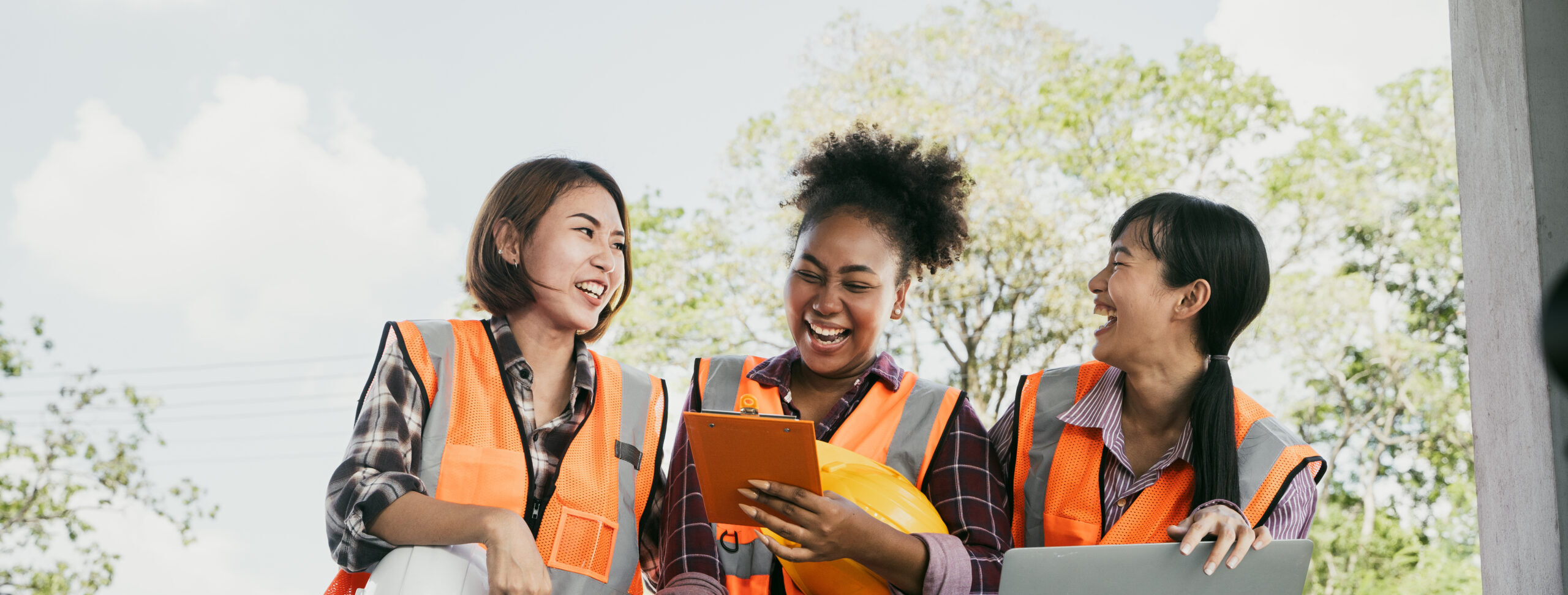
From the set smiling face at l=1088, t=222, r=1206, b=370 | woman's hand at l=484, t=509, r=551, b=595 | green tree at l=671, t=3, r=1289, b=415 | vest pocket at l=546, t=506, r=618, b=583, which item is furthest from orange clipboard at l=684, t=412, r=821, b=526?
green tree at l=671, t=3, r=1289, b=415

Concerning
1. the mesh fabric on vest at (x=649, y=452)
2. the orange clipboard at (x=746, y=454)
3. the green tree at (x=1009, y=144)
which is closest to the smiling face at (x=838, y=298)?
the mesh fabric on vest at (x=649, y=452)

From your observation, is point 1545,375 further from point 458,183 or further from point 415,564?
point 458,183

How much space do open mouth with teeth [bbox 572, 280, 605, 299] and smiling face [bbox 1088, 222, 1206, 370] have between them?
1117 mm

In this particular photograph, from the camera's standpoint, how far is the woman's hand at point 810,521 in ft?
6.09

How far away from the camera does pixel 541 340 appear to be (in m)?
2.54

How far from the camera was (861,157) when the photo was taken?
2879 mm

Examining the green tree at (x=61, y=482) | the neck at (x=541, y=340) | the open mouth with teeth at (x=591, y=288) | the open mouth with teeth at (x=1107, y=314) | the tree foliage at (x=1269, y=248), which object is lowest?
the green tree at (x=61, y=482)

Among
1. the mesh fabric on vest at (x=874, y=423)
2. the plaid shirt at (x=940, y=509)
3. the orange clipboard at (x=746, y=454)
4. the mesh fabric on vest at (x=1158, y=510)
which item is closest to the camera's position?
the orange clipboard at (x=746, y=454)

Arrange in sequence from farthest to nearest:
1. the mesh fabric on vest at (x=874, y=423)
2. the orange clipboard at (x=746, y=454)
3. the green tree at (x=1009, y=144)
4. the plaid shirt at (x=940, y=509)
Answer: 1. the green tree at (x=1009, y=144)
2. the mesh fabric on vest at (x=874, y=423)
3. the plaid shirt at (x=940, y=509)
4. the orange clipboard at (x=746, y=454)

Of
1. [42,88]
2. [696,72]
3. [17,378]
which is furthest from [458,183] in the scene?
[17,378]

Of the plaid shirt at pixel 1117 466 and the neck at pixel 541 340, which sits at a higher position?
the neck at pixel 541 340

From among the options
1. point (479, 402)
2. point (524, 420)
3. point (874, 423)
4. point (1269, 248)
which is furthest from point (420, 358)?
point (1269, 248)

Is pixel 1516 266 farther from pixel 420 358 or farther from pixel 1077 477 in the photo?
pixel 420 358

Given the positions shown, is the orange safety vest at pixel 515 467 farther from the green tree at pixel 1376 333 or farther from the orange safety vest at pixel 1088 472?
the green tree at pixel 1376 333
